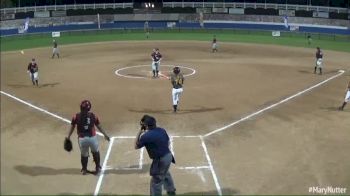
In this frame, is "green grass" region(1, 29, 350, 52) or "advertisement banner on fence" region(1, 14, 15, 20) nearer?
"green grass" region(1, 29, 350, 52)

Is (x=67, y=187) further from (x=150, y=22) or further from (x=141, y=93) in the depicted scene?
(x=150, y=22)

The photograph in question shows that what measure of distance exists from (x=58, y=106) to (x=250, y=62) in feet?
64.7

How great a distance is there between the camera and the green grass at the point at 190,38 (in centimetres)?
5132

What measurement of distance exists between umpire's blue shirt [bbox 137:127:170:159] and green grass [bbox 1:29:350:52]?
39669 mm

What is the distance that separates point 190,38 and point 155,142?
153 feet

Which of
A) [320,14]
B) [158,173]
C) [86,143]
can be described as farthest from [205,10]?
[158,173]

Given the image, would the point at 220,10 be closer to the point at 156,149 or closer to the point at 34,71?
the point at 34,71

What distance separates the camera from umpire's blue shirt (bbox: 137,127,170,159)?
1075 centimetres

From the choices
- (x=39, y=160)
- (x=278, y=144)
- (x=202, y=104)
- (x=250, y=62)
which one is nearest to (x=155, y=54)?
(x=202, y=104)

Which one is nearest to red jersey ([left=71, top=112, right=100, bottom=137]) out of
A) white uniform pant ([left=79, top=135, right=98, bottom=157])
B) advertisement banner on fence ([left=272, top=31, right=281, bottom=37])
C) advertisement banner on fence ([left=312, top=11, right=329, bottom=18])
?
white uniform pant ([left=79, top=135, right=98, bottom=157])

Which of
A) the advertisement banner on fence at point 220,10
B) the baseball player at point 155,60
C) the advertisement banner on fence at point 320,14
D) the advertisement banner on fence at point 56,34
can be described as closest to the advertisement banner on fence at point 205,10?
the advertisement banner on fence at point 220,10

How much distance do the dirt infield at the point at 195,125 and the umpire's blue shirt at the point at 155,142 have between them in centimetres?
211

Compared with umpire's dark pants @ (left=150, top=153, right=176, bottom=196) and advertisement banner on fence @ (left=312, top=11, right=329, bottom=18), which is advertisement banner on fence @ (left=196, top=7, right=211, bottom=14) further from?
umpire's dark pants @ (left=150, top=153, right=176, bottom=196)

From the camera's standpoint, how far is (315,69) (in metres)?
32.8
